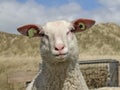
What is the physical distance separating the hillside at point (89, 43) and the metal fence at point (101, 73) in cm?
5607

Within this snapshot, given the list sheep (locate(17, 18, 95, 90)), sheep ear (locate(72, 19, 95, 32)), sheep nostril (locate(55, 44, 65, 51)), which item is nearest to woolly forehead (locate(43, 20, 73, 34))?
sheep (locate(17, 18, 95, 90))

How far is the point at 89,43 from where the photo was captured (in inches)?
2997

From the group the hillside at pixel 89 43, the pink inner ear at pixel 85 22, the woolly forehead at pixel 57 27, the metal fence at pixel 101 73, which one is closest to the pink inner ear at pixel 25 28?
the woolly forehead at pixel 57 27

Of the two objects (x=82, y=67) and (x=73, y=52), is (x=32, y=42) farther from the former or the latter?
(x=73, y=52)

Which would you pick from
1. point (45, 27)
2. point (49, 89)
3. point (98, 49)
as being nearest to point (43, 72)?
point (49, 89)

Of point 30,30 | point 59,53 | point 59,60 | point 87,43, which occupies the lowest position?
point 87,43

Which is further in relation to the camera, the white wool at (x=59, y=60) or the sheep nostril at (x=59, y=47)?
the white wool at (x=59, y=60)

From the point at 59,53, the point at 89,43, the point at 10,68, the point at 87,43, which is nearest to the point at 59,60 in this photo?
the point at 59,53

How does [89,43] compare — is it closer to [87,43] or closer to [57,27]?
[87,43]

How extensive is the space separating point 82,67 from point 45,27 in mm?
8190

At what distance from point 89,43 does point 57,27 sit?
230 ft

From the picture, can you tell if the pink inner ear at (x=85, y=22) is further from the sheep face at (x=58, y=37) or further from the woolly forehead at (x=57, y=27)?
the woolly forehead at (x=57, y=27)

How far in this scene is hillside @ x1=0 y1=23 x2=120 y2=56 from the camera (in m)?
73.0

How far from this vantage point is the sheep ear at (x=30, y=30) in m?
6.88
